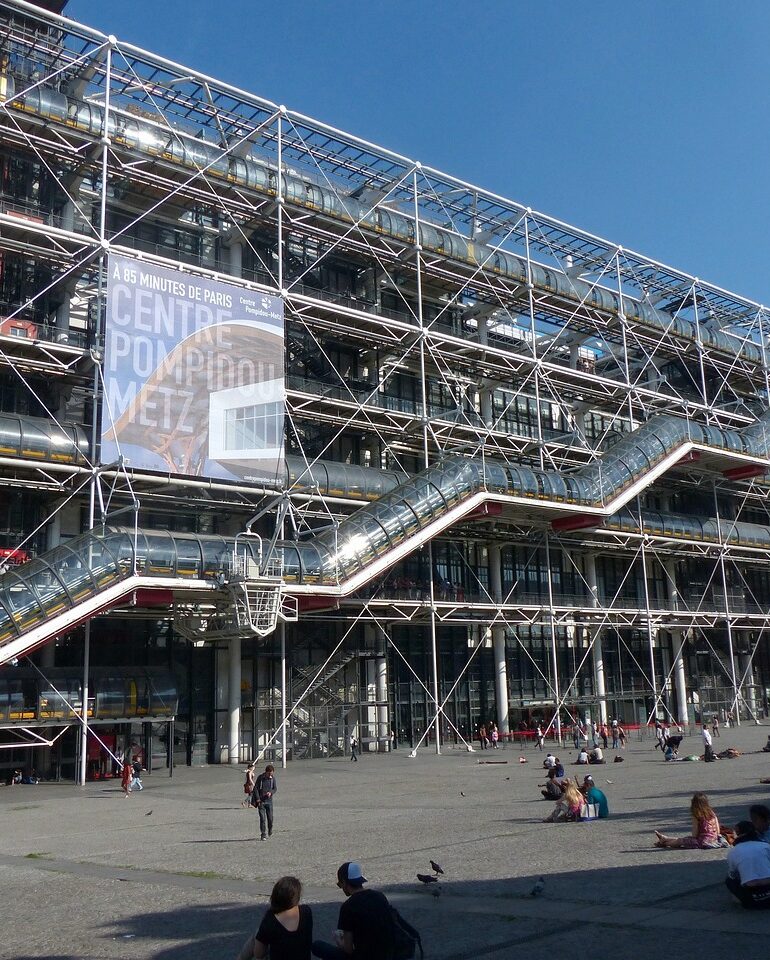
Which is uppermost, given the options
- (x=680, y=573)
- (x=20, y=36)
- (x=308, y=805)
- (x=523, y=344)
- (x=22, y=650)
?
(x=20, y=36)

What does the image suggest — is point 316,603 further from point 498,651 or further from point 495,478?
point 498,651

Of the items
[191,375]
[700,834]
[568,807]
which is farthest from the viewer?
[191,375]

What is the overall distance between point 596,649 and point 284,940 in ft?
125

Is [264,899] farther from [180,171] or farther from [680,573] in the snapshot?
[680,573]

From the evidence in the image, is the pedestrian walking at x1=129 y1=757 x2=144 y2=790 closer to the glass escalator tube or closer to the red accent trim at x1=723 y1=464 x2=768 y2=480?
the glass escalator tube

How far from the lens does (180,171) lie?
31.5 m

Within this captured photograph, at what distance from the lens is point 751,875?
844 centimetres

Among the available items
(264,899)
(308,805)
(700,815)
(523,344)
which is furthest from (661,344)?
(264,899)

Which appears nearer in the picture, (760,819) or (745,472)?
(760,819)

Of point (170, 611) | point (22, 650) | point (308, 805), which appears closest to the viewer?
point (308, 805)

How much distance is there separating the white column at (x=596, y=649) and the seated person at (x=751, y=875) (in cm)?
3249

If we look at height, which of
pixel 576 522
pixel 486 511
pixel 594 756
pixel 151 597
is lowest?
pixel 594 756

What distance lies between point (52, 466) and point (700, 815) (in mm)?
19694

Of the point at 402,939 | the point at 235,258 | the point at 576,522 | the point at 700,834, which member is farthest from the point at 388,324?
the point at 402,939
